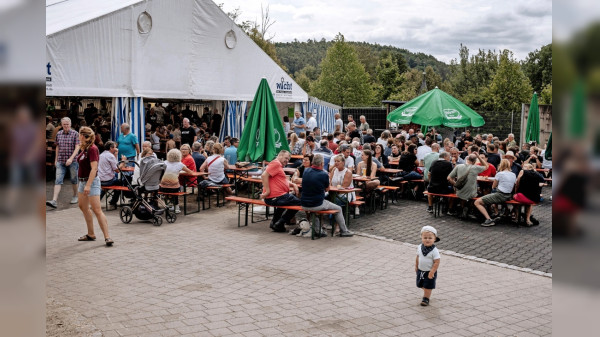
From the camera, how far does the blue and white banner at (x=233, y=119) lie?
18156 mm

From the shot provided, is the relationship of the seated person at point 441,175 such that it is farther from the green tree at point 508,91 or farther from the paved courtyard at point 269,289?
the green tree at point 508,91

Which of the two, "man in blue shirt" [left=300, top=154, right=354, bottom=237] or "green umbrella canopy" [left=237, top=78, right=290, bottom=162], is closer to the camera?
Result: "man in blue shirt" [left=300, top=154, right=354, bottom=237]

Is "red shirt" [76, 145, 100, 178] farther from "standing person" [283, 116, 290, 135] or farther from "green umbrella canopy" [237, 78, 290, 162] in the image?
"standing person" [283, 116, 290, 135]

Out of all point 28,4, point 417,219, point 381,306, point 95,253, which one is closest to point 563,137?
point 28,4

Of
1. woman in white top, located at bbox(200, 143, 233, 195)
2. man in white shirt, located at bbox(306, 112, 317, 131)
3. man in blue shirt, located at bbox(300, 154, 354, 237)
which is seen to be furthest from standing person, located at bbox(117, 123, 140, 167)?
man in white shirt, located at bbox(306, 112, 317, 131)

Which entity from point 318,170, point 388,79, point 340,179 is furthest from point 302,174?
point 388,79

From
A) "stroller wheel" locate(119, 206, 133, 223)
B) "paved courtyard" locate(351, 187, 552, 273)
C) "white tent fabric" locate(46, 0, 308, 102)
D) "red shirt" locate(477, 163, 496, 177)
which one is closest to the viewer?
"paved courtyard" locate(351, 187, 552, 273)

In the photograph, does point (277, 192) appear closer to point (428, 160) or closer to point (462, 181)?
point (462, 181)

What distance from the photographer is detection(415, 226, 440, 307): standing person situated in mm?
6348

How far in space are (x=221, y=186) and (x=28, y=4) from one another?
35.8ft

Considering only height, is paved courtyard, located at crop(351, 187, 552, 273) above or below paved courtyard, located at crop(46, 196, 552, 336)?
above

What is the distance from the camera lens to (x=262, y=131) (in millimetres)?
10891

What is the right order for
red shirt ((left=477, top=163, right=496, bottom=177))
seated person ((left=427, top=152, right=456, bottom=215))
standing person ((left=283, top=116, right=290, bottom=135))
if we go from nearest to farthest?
seated person ((left=427, top=152, right=456, bottom=215)), red shirt ((left=477, top=163, right=496, bottom=177)), standing person ((left=283, top=116, right=290, bottom=135))

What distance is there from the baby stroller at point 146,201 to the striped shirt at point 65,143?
2032mm
